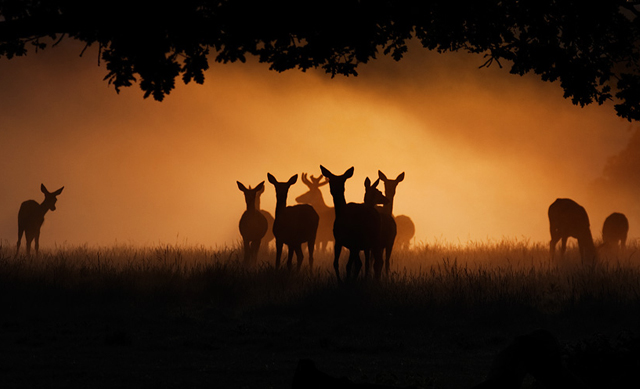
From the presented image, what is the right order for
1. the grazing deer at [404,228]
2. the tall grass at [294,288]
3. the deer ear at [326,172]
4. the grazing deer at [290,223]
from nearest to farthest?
the tall grass at [294,288], the deer ear at [326,172], the grazing deer at [290,223], the grazing deer at [404,228]

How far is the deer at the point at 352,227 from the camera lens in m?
15.0

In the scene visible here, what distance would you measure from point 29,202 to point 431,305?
18609mm

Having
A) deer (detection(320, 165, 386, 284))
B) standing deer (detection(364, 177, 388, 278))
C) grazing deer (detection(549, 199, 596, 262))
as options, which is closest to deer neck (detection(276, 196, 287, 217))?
standing deer (detection(364, 177, 388, 278))

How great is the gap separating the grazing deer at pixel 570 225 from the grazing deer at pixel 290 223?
9469 millimetres

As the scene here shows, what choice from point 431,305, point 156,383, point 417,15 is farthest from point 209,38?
point 431,305

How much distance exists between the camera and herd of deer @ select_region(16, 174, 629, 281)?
15.1 metres

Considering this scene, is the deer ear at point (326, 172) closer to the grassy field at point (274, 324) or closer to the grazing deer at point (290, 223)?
the grassy field at point (274, 324)

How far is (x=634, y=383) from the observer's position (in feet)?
15.6

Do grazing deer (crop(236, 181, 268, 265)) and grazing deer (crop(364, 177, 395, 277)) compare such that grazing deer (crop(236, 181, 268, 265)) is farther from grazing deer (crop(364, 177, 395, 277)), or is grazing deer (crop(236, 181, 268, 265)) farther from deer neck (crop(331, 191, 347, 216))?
deer neck (crop(331, 191, 347, 216))

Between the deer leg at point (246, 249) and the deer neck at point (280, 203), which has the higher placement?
the deer neck at point (280, 203)

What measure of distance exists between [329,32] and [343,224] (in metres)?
7.07

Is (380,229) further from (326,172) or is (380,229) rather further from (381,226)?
(326,172)

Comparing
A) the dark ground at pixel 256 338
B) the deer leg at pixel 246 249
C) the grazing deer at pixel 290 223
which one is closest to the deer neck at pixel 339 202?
the dark ground at pixel 256 338

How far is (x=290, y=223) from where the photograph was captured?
1773 cm
